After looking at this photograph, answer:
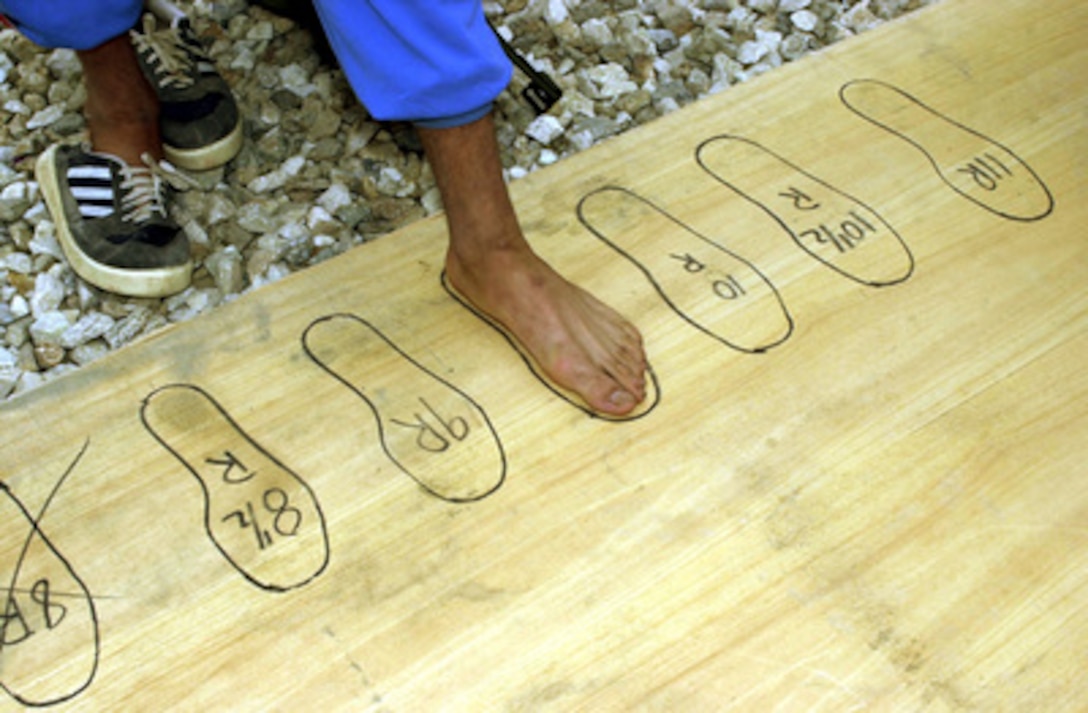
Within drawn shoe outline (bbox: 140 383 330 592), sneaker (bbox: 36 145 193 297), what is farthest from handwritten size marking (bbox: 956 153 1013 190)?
sneaker (bbox: 36 145 193 297)

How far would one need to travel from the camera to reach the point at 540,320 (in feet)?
5.02

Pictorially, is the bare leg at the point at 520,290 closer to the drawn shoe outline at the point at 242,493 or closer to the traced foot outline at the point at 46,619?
the drawn shoe outline at the point at 242,493

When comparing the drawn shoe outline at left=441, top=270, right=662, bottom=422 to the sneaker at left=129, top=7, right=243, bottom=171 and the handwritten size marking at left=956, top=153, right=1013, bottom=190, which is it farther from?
the handwritten size marking at left=956, top=153, right=1013, bottom=190

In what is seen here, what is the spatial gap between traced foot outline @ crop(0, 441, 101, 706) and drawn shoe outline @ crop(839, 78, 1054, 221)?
1.59 meters

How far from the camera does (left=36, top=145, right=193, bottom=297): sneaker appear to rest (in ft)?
5.51

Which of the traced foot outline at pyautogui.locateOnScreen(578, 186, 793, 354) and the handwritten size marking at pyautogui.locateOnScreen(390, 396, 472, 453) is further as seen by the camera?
the traced foot outline at pyautogui.locateOnScreen(578, 186, 793, 354)

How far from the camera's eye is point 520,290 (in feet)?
5.04

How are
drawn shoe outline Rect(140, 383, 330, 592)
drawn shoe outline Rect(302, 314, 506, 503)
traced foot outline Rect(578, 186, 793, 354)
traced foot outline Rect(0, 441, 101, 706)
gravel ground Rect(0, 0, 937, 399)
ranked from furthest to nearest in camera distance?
gravel ground Rect(0, 0, 937, 399) → traced foot outline Rect(578, 186, 793, 354) → drawn shoe outline Rect(302, 314, 506, 503) → drawn shoe outline Rect(140, 383, 330, 592) → traced foot outline Rect(0, 441, 101, 706)

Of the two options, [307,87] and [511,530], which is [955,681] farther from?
[307,87]

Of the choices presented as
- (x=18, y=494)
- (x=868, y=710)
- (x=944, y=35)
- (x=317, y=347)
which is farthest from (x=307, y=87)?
(x=868, y=710)

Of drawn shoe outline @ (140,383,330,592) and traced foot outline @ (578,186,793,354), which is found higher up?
traced foot outline @ (578,186,793,354)

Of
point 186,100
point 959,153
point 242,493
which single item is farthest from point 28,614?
point 959,153

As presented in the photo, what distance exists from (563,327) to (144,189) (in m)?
0.81

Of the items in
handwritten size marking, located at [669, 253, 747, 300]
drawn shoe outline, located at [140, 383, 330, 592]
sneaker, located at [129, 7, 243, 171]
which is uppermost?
sneaker, located at [129, 7, 243, 171]
